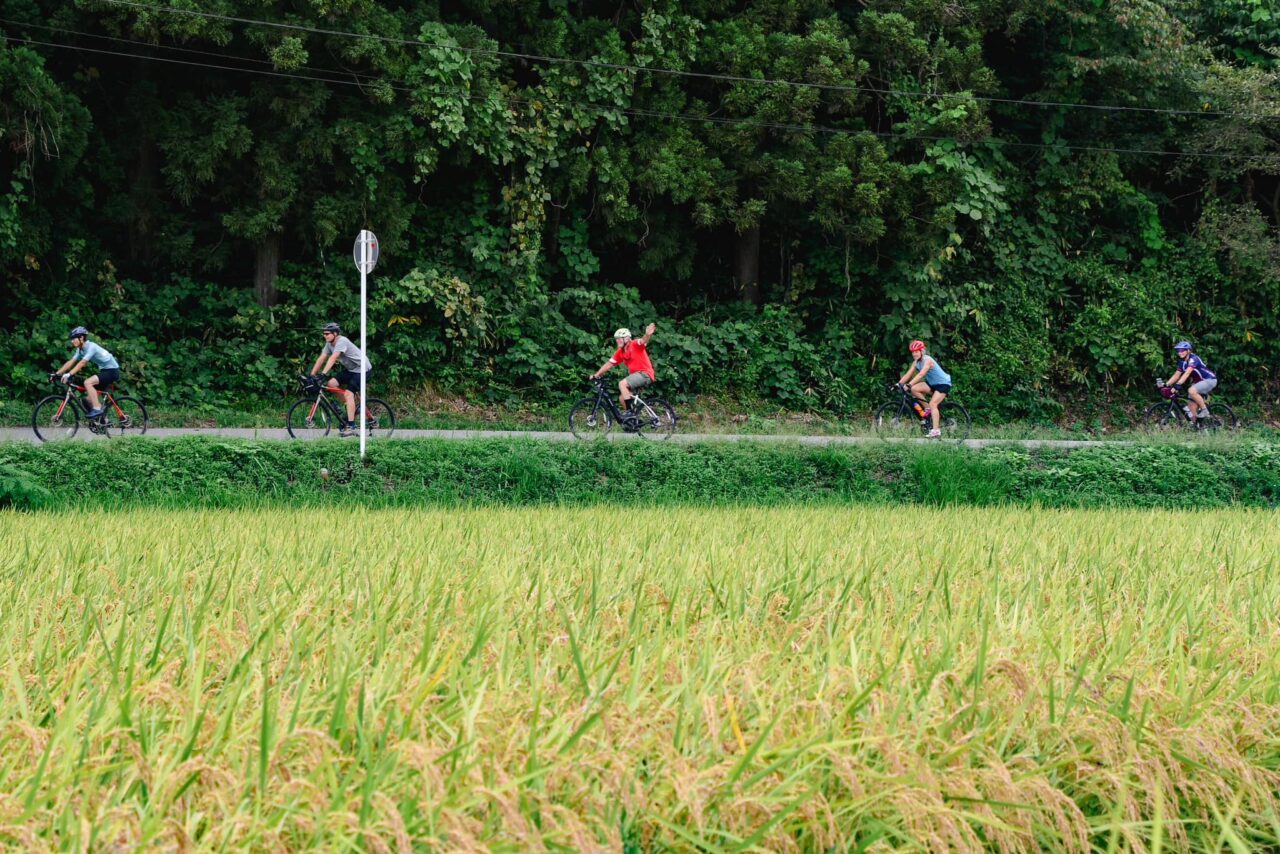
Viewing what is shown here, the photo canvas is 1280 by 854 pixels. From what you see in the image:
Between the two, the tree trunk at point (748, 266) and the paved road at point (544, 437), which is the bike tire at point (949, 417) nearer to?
the paved road at point (544, 437)

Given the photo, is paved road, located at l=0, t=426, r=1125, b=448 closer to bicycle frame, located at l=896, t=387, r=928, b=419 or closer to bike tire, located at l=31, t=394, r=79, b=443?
bike tire, located at l=31, t=394, r=79, b=443

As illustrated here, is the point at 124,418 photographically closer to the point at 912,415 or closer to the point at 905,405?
the point at 905,405

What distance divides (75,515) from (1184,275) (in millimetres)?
22689

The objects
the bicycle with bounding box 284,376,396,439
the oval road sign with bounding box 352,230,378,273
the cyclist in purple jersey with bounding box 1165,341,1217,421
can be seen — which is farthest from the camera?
the cyclist in purple jersey with bounding box 1165,341,1217,421

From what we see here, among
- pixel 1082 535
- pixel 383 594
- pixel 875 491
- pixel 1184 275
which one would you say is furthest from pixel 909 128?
pixel 383 594

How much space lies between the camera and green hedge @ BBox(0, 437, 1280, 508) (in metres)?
10.1

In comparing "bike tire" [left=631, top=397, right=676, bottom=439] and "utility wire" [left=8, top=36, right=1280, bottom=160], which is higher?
"utility wire" [left=8, top=36, right=1280, bottom=160]

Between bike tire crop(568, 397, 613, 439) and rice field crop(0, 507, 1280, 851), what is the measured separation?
1226 centimetres

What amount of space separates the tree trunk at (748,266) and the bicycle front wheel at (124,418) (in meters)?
11.5

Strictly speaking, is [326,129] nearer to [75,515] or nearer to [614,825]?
[75,515]

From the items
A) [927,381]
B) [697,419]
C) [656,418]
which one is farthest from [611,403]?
[927,381]

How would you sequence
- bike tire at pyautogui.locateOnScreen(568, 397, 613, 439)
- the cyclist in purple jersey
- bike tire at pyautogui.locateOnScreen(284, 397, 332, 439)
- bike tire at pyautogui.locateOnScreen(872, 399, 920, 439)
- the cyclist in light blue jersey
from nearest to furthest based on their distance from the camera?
1. the cyclist in light blue jersey
2. bike tire at pyautogui.locateOnScreen(284, 397, 332, 439)
3. bike tire at pyautogui.locateOnScreen(568, 397, 613, 439)
4. bike tire at pyautogui.locateOnScreen(872, 399, 920, 439)
5. the cyclist in purple jersey

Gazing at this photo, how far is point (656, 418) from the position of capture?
53.3 ft

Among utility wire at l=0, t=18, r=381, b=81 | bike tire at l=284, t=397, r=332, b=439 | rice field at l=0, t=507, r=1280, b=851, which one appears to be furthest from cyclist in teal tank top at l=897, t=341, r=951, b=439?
rice field at l=0, t=507, r=1280, b=851
